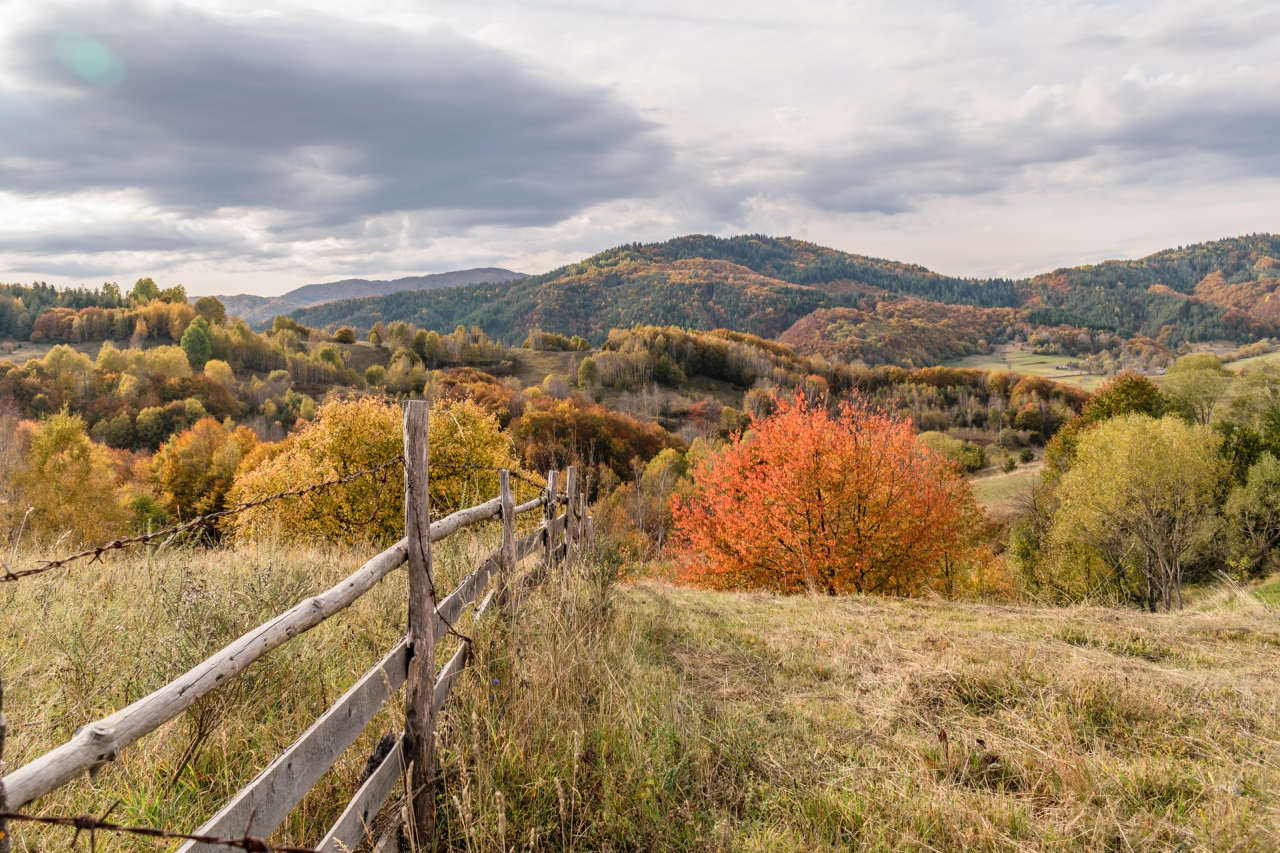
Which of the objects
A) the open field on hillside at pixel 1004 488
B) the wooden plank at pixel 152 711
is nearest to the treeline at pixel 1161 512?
the open field on hillside at pixel 1004 488

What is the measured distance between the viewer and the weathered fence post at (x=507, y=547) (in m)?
5.19

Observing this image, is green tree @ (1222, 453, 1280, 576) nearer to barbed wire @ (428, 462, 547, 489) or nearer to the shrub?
barbed wire @ (428, 462, 547, 489)

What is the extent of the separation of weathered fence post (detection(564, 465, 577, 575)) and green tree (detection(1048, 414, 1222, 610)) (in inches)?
1169

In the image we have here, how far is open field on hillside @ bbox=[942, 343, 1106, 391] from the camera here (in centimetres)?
14375

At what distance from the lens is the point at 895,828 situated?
11.5ft

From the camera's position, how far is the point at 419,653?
3318 millimetres

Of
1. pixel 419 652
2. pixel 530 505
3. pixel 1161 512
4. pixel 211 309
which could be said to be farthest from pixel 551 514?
pixel 211 309

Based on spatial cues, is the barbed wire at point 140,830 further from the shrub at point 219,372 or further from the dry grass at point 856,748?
the shrub at point 219,372

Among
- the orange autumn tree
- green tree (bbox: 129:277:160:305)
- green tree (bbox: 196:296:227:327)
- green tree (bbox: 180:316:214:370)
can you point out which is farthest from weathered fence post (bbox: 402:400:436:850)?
green tree (bbox: 129:277:160:305)

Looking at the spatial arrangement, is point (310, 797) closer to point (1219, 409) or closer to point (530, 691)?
point (530, 691)

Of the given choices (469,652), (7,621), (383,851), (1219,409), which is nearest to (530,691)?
(469,652)

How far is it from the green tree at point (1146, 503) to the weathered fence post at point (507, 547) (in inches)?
1259

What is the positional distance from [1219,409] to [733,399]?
326 ft

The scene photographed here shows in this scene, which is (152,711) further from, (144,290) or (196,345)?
(144,290)
